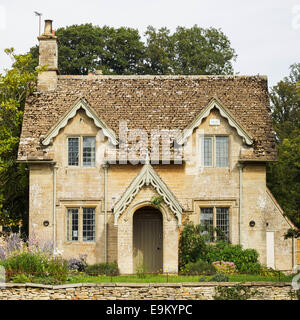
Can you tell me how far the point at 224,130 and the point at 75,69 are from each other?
31441 millimetres

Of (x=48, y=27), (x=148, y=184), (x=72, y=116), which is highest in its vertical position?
(x=48, y=27)

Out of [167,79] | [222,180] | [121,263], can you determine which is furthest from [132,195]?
[167,79]

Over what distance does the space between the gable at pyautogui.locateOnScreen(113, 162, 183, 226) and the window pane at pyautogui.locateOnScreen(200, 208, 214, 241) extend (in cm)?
295

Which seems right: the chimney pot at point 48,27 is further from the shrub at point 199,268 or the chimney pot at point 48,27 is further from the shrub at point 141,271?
the shrub at point 199,268

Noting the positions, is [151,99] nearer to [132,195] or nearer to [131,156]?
[131,156]

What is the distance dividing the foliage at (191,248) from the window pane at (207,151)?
383 centimetres

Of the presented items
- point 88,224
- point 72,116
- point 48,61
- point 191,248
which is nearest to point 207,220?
point 191,248

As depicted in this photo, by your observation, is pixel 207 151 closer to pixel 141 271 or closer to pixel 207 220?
pixel 207 220

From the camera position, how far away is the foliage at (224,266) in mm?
30625

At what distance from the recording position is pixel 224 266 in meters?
30.8

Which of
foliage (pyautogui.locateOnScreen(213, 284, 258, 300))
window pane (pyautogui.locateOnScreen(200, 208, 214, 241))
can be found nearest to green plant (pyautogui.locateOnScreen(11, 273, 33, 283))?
foliage (pyautogui.locateOnScreen(213, 284, 258, 300))

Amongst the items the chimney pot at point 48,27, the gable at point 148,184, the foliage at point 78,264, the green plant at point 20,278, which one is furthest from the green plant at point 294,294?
the chimney pot at point 48,27

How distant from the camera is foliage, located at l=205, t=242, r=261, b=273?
104 feet

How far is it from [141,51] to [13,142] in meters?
30.5
